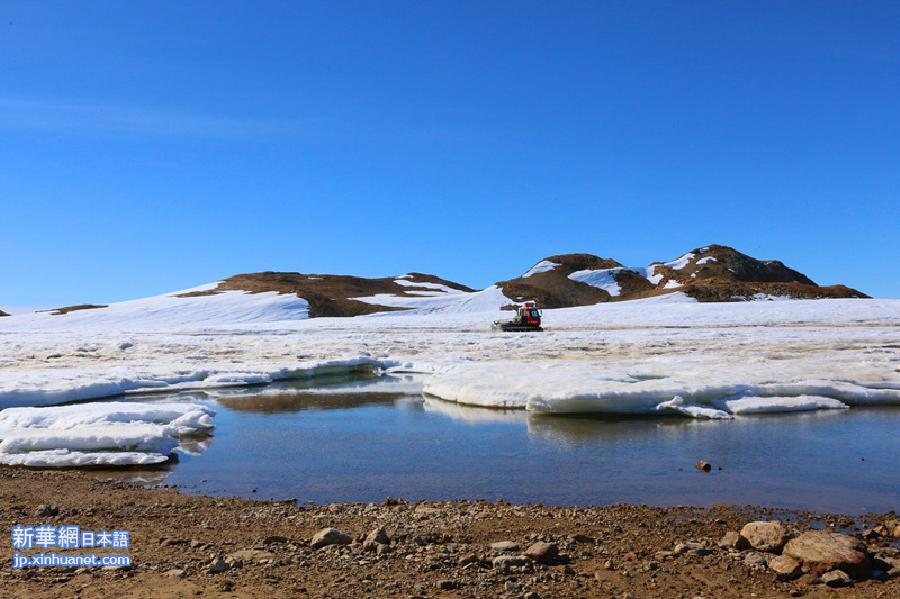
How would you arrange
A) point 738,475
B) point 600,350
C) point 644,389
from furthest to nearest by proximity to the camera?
1. point 600,350
2. point 644,389
3. point 738,475

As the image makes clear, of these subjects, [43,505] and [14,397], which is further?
Result: [14,397]

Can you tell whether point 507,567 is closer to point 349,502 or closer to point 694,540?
point 694,540

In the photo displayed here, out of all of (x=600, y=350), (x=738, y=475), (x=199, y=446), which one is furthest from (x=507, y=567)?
(x=600, y=350)

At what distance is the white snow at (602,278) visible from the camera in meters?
82.6

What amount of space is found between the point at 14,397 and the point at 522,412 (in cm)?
1168

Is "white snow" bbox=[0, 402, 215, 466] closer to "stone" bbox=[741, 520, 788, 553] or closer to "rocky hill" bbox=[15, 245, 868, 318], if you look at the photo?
"stone" bbox=[741, 520, 788, 553]

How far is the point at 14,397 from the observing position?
15.9m

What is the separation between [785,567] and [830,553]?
40cm

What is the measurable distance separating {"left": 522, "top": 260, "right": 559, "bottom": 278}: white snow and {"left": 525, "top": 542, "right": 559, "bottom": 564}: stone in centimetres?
8591

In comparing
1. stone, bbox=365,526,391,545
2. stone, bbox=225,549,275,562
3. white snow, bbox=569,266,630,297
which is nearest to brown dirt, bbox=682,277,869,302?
white snow, bbox=569,266,630,297

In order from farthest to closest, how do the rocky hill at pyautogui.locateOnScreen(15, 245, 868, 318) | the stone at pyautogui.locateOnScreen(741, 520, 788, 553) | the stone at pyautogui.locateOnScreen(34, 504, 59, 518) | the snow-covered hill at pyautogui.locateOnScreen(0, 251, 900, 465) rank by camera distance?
the rocky hill at pyautogui.locateOnScreen(15, 245, 868, 318) → the snow-covered hill at pyautogui.locateOnScreen(0, 251, 900, 465) → the stone at pyautogui.locateOnScreen(34, 504, 59, 518) → the stone at pyautogui.locateOnScreen(741, 520, 788, 553)

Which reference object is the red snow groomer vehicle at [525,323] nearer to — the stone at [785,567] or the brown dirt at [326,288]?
the brown dirt at [326,288]

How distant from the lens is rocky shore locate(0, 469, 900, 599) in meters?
4.76

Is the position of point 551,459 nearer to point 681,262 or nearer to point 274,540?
point 274,540
